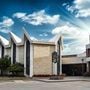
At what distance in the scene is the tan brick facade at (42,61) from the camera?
197 feet

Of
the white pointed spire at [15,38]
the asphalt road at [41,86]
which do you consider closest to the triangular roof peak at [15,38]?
the white pointed spire at [15,38]

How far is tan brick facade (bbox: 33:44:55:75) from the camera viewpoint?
5997cm

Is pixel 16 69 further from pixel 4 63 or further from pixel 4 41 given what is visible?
pixel 4 41

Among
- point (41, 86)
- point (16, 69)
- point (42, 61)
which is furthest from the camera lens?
point (16, 69)

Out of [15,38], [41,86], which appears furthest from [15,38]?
[41,86]

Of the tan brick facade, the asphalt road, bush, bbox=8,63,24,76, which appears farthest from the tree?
the asphalt road

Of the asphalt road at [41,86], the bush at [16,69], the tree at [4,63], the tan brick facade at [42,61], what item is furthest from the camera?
the tree at [4,63]

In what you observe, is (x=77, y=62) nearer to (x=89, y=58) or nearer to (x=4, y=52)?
(x=89, y=58)

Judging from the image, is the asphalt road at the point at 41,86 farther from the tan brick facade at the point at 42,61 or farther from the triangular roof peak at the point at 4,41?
the triangular roof peak at the point at 4,41

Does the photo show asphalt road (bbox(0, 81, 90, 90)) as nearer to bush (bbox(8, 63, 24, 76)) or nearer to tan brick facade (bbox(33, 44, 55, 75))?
tan brick facade (bbox(33, 44, 55, 75))

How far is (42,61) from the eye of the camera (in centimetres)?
6016

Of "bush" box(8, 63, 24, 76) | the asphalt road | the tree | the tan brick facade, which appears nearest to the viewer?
the asphalt road

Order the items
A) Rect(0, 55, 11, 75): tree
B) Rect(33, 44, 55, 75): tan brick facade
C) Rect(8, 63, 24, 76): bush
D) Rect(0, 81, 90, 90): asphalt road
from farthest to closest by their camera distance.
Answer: Rect(0, 55, 11, 75): tree
Rect(8, 63, 24, 76): bush
Rect(33, 44, 55, 75): tan brick facade
Rect(0, 81, 90, 90): asphalt road

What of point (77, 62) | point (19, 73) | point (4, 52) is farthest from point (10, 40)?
point (77, 62)
